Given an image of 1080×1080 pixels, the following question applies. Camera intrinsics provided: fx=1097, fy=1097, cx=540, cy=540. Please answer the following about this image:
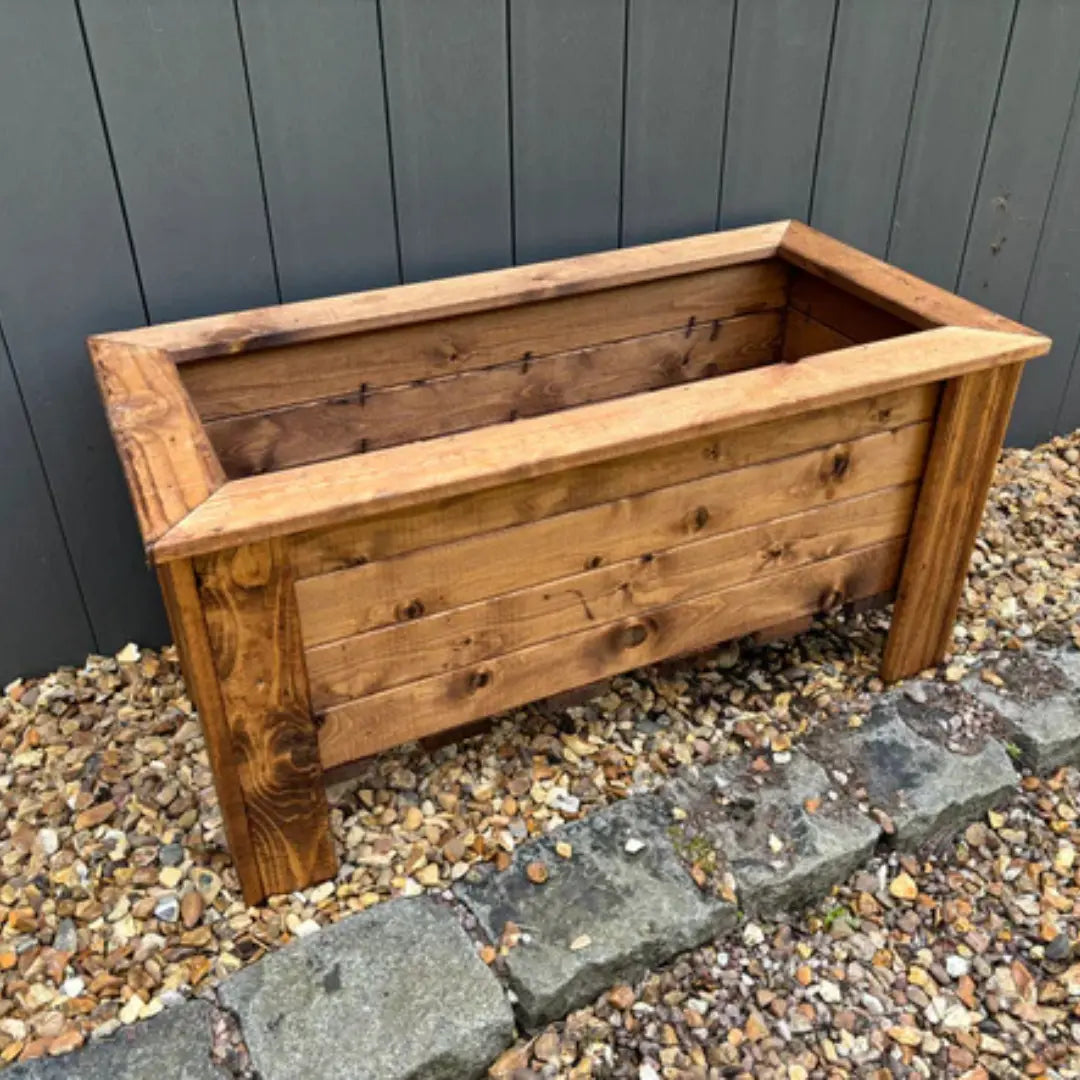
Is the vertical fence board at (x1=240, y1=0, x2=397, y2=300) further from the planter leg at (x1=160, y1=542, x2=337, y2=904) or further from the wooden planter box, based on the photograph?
the planter leg at (x1=160, y1=542, x2=337, y2=904)

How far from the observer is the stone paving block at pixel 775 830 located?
1.77 m

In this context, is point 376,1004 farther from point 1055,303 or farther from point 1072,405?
point 1072,405

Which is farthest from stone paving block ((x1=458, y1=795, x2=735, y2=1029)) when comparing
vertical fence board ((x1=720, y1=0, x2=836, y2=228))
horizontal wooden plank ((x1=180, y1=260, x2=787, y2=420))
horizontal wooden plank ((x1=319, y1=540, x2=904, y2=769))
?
vertical fence board ((x1=720, y1=0, x2=836, y2=228))

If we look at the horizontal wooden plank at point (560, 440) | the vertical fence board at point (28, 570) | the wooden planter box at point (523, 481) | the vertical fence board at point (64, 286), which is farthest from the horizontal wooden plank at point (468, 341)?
the horizontal wooden plank at point (560, 440)

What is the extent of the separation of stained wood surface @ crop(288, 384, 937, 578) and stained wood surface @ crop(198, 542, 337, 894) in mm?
63

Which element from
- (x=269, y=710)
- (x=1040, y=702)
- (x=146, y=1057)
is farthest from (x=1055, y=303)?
(x=146, y=1057)

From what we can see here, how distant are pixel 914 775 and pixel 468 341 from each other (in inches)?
44.3

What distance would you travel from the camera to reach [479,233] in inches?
83.7

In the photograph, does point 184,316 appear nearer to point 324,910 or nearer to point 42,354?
point 42,354

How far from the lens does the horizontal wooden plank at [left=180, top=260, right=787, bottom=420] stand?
6.15ft

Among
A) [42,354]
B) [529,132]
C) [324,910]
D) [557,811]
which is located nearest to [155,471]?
[42,354]

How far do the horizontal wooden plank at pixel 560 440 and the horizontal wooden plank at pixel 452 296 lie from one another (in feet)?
1.42

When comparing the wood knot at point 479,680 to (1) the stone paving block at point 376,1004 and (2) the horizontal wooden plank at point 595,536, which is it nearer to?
(2) the horizontal wooden plank at point 595,536

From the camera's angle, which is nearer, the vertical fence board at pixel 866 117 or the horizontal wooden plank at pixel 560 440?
the horizontal wooden plank at pixel 560 440
